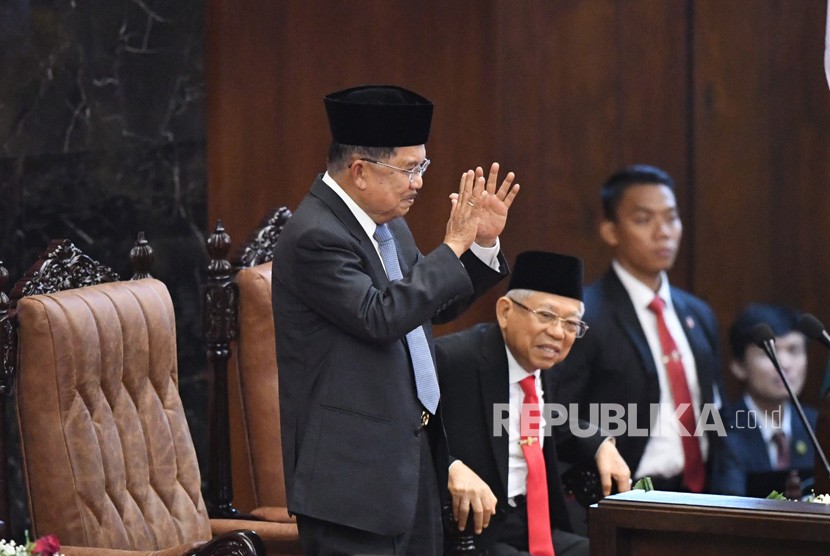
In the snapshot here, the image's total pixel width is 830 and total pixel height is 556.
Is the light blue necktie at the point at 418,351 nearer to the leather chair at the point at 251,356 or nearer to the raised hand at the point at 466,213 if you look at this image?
the raised hand at the point at 466,213

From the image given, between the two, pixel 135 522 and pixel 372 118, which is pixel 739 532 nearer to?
pixel 372 118

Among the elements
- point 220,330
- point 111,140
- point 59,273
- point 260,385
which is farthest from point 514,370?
point 111,140

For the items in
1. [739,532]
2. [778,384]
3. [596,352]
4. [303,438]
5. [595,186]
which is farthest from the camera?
[595,186]

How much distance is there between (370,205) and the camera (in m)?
2.87

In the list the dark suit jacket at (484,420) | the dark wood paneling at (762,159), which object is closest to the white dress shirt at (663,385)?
the dark wood paneling at (762,159)

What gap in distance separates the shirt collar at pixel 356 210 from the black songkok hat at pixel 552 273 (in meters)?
0.71

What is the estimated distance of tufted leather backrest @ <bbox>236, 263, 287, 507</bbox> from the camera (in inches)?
142

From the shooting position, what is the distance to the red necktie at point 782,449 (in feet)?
17.0

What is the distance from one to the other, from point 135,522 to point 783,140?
3.61 m

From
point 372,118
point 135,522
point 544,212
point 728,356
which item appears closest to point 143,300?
point 135,522

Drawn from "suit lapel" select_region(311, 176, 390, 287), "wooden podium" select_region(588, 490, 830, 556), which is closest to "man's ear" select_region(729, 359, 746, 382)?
"suit lapel" select_region(311, 176, 390, 287)

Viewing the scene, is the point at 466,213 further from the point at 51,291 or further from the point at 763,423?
the point at 763,423

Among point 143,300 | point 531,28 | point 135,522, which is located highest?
point 531,28

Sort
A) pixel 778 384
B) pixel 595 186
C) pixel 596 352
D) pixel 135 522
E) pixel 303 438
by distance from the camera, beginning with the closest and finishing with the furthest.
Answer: pixel 303 438
pixel 135 522
pixel 596 352
pixel 778 384
pixel 595 186
